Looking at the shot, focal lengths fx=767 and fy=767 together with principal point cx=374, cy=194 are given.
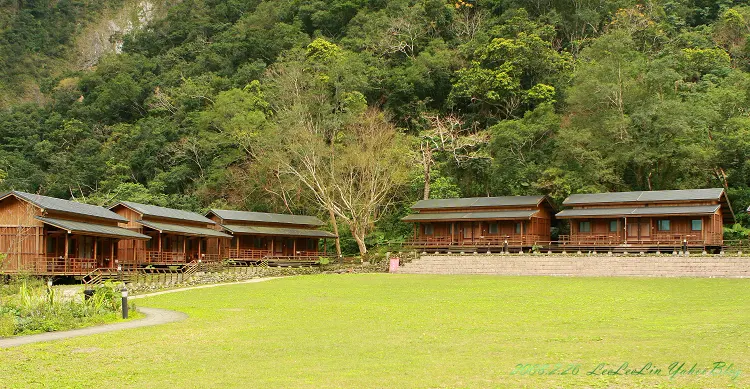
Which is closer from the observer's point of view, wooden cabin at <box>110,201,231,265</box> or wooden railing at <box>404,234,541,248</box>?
wooden cabin at <box>110,201,231,265</box>

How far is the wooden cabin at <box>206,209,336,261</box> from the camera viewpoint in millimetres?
60244

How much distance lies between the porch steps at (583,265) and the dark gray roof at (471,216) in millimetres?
4419

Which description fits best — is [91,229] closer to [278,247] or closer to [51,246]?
[51,246]

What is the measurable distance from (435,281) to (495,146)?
24.9 meters

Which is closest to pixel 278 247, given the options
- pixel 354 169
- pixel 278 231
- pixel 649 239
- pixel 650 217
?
pixel 278 231

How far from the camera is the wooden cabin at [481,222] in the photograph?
5666cm

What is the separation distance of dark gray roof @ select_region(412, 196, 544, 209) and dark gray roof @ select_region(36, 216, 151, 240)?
871 inches

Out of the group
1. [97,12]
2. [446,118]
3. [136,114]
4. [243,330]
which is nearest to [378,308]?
[243,330]

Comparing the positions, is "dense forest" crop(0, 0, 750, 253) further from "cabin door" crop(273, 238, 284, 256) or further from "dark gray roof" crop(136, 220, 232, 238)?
"dark gray roof" crop(136, 220, 232, 238)

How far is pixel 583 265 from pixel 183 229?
90.2 ft

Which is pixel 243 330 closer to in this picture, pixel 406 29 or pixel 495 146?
pixel 495 146

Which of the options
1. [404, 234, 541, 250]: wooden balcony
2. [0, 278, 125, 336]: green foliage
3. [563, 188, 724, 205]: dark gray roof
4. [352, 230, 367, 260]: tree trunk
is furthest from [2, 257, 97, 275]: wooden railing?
[563, 188, 724, 205]: dark gray roof

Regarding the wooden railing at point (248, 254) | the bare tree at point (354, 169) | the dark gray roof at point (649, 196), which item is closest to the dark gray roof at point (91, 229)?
the wooden railing at point (248, 254)

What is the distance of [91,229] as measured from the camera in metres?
43.6
